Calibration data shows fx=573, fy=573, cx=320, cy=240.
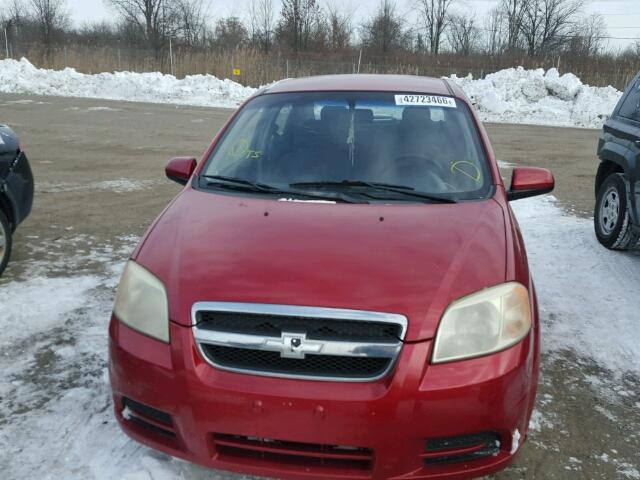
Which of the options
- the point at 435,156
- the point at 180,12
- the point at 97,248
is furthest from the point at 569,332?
the point at 180,12

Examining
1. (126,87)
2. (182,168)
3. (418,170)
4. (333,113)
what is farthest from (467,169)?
(126,87)

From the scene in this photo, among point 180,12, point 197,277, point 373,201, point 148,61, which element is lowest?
point 197,277

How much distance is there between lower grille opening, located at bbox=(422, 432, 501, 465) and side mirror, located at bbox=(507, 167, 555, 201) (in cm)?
168

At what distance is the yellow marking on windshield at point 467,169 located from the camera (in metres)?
3.15

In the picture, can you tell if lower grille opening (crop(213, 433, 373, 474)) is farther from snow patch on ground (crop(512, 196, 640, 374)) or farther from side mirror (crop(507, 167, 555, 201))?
snow patch on ground (crop(512, 196, 640, 374))

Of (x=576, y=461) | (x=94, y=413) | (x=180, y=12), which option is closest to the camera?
(x=576, y=461)

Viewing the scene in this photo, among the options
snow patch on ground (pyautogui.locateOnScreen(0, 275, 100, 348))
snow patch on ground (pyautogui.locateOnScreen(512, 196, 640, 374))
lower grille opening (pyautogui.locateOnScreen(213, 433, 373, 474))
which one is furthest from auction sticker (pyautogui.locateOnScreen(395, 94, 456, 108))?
snow patch on ground (pyautogui.locateOnScreen(0, 275, 100, 348))

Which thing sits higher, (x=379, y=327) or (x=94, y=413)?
(x=379, y=327)

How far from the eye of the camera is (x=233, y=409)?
6.62 feet

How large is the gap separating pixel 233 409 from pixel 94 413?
121 cm

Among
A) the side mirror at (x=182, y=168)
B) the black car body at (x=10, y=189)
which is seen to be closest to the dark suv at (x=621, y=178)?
the side mirror at (x=182, y=168)

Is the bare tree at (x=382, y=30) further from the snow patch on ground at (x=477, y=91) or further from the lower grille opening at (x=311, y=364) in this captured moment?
the lower grille opening at (x=311, y=364)

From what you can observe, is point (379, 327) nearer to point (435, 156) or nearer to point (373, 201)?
point (373, 201)

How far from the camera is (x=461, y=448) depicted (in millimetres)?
2074
